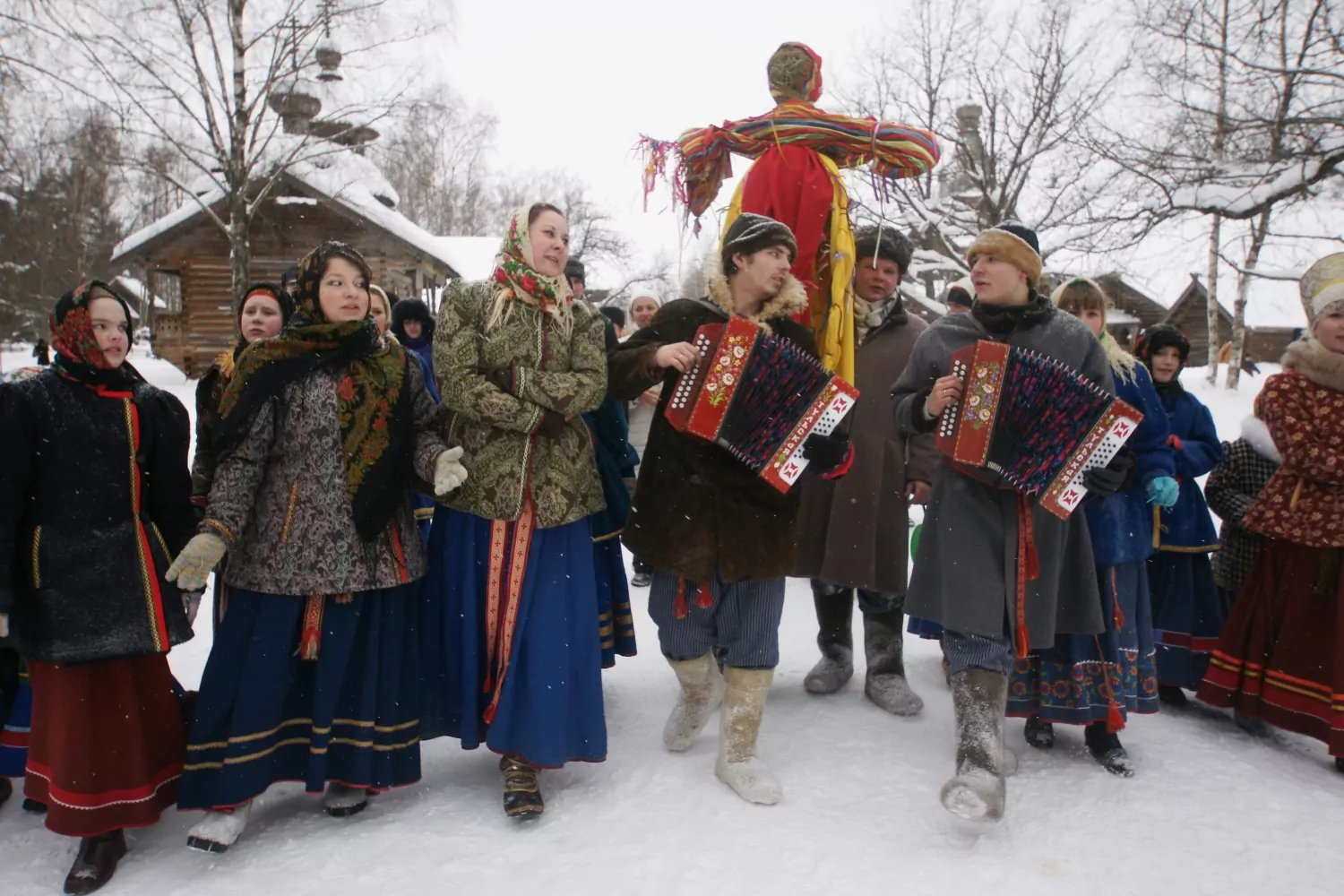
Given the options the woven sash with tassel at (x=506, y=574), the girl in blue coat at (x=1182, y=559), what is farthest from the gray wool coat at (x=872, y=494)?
the woven sash with tassel at (x=506, y=574)

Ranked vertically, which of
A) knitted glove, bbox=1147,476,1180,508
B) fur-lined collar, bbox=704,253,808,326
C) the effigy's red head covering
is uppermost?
the effigy's red head covering

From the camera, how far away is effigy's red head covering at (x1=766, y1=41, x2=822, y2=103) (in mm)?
3676

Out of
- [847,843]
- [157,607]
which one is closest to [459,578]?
[157,607]

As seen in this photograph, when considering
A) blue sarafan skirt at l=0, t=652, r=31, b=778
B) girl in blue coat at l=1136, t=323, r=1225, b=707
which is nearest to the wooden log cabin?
blue sarafan skirt at l=0, t=652, r=31, b=778

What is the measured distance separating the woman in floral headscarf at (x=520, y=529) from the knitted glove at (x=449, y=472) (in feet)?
0.54

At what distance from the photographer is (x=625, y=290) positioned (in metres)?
37.3

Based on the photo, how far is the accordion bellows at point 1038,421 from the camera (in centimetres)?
282

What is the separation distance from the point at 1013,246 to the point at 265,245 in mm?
19972

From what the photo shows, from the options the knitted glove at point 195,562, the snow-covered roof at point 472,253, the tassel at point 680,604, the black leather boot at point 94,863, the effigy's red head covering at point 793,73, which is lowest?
the black leather boot at point 94,863

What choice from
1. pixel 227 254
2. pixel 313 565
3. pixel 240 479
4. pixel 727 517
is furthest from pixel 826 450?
pixel 227 254

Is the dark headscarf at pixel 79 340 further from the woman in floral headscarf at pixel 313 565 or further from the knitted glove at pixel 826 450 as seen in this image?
the knitted glove at pixel 826 450

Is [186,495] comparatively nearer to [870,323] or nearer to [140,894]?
[140,894]

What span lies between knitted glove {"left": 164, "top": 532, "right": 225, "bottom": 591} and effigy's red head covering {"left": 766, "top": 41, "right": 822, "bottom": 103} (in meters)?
2.84

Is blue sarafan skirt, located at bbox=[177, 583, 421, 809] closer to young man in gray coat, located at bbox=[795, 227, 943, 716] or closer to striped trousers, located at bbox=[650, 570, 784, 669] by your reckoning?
striped trousers, located at bbox=[650, 570, 784, 669]
